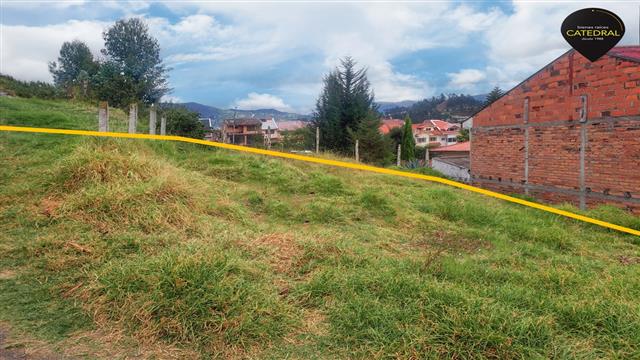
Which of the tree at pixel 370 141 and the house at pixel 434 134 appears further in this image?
the house at pixel 434 134

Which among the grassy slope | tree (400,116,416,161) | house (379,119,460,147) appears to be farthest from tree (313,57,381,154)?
house (379,119,460,147)

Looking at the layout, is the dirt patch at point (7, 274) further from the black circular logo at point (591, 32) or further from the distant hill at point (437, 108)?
the distant hill at point (437, 108)

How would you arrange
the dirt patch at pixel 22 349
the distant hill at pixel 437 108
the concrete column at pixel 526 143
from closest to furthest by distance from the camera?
the dirt patch at pixel 22 349 < the concrete column at pixel 526 143 < the distant hill at pixel 437 108

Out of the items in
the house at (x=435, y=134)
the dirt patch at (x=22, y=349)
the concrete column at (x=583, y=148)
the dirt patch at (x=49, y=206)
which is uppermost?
the house at (x=435, y=134)

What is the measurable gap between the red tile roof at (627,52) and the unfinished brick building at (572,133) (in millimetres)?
15

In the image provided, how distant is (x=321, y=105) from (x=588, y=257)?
19686 mm

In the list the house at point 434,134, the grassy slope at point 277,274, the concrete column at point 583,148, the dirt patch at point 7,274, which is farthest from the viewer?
the house at point 434,134

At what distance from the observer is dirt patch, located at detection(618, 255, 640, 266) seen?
13.7 ft

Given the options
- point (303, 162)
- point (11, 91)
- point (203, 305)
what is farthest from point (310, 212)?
point (11, 91)

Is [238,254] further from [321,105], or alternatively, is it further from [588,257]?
[321,105]

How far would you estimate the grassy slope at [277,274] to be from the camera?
2.17 m

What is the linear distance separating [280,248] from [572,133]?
7645mm

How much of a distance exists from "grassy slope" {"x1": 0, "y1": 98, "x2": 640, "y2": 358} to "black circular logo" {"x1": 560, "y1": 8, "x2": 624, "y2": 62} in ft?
10.8

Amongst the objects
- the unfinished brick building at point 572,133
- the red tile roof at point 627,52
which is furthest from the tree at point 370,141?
the red tile roof at point 627,52
